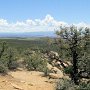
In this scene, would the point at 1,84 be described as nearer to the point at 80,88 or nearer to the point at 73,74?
the point at 80,88

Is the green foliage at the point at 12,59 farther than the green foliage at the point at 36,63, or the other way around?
the green foliage at the point at 36,63

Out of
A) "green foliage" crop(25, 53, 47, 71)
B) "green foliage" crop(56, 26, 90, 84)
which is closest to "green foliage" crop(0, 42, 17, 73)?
"green foliage" crop(25, 53, 47, 71)

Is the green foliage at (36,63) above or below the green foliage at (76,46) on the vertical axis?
below

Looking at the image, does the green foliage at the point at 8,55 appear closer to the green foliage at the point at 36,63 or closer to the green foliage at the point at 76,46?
the green foliage at the point at 36,63

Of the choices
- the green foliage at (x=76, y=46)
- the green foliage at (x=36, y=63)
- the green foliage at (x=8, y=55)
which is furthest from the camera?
the green foliage at (x=36, y=63)

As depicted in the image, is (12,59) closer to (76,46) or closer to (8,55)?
(8,55)

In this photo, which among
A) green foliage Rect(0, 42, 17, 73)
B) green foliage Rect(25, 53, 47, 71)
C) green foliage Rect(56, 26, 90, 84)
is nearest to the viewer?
green foliage Rect(56, 26, 90, 84)

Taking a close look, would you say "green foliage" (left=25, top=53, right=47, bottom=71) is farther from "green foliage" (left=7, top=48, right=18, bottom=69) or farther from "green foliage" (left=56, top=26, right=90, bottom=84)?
"green foliage" (left=56, top=26, right=90, bottom=84)

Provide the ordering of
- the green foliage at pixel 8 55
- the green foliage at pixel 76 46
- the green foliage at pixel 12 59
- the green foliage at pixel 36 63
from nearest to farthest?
the green foliage at pixel 76 46
the green foliage at pixel 8 55
the green foliage at pixel 12 59
the green foliage at pixel 36 63

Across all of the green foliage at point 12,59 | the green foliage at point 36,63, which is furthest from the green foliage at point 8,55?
the green foliage at point 36,63

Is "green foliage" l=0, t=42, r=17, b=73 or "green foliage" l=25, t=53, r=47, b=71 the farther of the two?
"green foliage" l=25, t=53, r=47, b=71

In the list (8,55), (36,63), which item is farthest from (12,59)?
(36,63)

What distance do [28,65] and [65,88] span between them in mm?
18458

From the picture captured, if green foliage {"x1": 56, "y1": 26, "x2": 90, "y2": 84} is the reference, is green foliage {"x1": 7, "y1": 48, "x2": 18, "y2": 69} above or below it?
below
